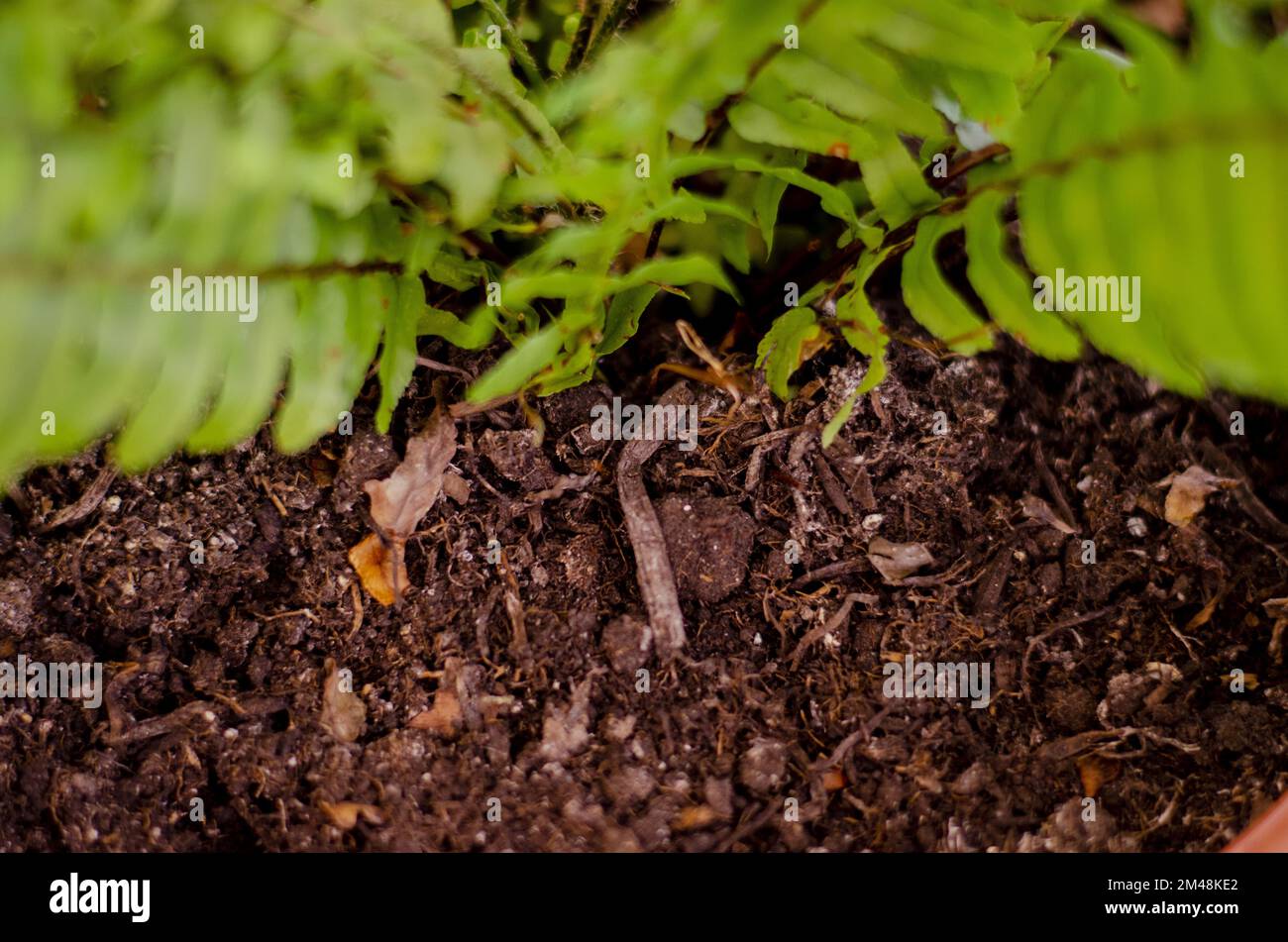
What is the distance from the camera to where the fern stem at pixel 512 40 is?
1.35 metres

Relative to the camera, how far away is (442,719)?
1439 millimetres

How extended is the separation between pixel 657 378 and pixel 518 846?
0.74m

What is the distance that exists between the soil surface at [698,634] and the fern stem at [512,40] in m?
0.45

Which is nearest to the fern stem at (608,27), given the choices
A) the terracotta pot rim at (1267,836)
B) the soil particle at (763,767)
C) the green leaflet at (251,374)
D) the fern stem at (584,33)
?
the fern stem at (584,33)

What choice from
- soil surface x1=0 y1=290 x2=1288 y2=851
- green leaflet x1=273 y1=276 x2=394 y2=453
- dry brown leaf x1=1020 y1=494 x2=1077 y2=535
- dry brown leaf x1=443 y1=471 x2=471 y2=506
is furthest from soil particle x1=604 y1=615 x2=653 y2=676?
dry brown leaf x1=1020 y1=494 x2=1077 y2=535

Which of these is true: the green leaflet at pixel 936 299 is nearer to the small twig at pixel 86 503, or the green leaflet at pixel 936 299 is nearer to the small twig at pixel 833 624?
the small twig at pixel 833 624

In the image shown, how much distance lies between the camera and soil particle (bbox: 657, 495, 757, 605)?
1491 millimetres

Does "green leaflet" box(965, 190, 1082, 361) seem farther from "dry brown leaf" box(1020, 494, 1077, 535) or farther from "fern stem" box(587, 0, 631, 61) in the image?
"fern stem" box(587, 0, 631, 61)

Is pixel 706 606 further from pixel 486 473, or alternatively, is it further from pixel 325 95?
pixel 325 95

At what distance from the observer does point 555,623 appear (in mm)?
1479

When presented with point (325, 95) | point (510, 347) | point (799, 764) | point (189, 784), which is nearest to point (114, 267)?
point (325, 95)

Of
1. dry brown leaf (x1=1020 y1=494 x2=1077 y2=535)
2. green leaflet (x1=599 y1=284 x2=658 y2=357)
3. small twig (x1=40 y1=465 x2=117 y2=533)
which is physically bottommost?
dry brown leaf (x1=1020 y1=494 x2=1077 y2=535)

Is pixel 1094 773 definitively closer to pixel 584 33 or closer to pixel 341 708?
pixel 341 708

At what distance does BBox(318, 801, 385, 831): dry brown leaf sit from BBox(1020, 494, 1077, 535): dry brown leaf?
1075mm
